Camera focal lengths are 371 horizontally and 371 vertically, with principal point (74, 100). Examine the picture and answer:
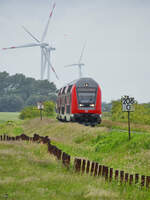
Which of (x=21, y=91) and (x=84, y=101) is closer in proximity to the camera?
(x=84, y=101)

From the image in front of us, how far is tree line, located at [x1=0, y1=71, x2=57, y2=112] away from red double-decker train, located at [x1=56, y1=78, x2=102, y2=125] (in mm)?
71569

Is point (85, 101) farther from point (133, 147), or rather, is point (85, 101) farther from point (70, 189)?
point (70, 189)

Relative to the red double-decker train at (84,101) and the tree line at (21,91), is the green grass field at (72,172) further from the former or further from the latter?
the tree line at (21,91)

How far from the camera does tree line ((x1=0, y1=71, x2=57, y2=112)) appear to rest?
107688 millimetres

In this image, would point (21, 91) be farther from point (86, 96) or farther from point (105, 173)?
point (105, 173)

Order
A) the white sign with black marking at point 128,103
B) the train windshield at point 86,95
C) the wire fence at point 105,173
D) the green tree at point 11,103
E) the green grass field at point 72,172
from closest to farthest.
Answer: the green grass field at point 72,172 < the wire fence at point 105,173 < the white sign with black marking at point 128,103 < the train windshield at point 86,95 < the green tree at point 11,103

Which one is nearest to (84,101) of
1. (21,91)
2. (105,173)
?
(105,173)

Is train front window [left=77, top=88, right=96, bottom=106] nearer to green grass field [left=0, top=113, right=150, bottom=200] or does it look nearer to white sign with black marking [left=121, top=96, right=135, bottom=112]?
green grass field [left=0, top=113, right=150, bottom=200]

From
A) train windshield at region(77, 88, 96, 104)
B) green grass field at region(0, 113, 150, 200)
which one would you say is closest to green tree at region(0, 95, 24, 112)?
train windshield at region(77, 88, 96, 104)

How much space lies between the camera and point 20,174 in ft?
40.4

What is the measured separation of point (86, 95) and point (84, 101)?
0.61 m

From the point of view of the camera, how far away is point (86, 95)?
1308 inches

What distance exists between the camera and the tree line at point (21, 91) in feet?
353

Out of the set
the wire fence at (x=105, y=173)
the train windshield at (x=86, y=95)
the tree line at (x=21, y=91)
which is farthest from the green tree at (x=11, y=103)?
the wire fence at (x=105, y=173)
